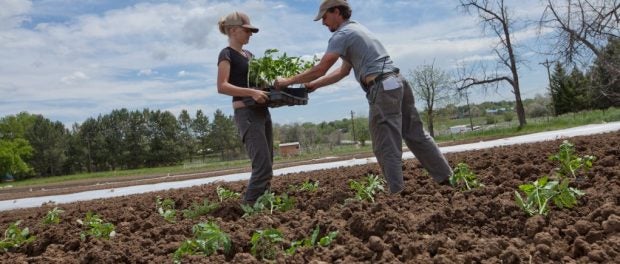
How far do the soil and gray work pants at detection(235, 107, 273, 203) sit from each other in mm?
236

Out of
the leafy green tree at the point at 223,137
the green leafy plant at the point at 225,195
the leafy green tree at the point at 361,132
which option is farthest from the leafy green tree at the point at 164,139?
the green leafy plant at the point at 225,195

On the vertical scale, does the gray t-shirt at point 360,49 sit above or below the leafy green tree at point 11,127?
below

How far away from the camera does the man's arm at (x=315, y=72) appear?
4297mm

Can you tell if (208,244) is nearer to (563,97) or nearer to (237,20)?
(237,20)

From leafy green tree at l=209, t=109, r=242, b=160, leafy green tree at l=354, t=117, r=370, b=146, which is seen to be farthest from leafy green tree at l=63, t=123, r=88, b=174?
leafy green tree at l=354, t=117, r=370, b=146

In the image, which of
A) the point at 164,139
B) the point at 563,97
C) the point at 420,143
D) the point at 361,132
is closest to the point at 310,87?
the point at 420,143

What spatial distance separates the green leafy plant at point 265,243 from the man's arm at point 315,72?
71.0 inches

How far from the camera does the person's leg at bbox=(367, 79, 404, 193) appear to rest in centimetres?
414

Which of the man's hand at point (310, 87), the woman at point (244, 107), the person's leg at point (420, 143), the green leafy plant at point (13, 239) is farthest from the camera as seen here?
the man's hand at point (310, 87)

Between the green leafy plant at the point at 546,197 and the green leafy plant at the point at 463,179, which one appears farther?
the green leafy plant at the point at 463,179

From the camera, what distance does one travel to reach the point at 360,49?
4207 mm

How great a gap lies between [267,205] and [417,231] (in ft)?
5.94

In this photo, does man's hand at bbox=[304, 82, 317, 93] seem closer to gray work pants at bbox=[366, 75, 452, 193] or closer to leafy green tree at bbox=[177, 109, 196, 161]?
gray work pants at bbox=[366, 75, 452, 193]

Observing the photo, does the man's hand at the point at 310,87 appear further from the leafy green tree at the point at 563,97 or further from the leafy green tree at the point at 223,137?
the leafy green tree at the point at 223,137
